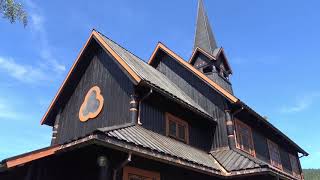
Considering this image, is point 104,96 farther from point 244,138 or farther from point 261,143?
point 261,143

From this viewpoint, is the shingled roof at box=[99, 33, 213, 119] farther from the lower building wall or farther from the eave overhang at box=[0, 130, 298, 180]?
the eave overhang at box=[0, 130, 298, 180]

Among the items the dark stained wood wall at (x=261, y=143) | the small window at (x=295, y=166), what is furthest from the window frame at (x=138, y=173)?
the small window at (x=295, y=166)

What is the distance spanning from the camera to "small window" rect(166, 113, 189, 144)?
13802 mm

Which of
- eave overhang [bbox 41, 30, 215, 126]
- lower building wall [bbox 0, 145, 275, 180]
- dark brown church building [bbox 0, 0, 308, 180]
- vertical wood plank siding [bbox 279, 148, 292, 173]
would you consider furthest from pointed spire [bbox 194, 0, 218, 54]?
lower building wall [bbox 0, 145, 275, 180]

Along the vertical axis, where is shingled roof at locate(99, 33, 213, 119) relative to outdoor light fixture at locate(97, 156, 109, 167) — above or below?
above

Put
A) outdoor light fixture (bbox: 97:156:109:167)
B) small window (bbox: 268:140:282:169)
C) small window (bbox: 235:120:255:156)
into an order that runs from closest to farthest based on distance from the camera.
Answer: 1. outdoor light fixture (bbox: 97:156:109:167)
2. small window (bbox: 235:120:255:156)
3. small window (bbox: 268:140:282:169)

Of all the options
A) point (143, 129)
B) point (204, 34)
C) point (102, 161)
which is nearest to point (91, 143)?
point (102, 161)

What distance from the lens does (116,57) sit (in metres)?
13.5

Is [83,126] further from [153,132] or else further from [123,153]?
[123,153]

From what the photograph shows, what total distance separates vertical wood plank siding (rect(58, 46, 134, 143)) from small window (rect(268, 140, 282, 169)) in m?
11.1

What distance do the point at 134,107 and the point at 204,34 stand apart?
15360 millimetres

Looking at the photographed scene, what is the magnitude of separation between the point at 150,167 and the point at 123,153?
159 centimetres

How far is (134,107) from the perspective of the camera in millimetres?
12289

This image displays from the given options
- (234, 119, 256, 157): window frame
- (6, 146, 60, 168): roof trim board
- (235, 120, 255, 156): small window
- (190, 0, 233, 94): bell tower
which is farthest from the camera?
(190, 0, 233, 94): bell tower
